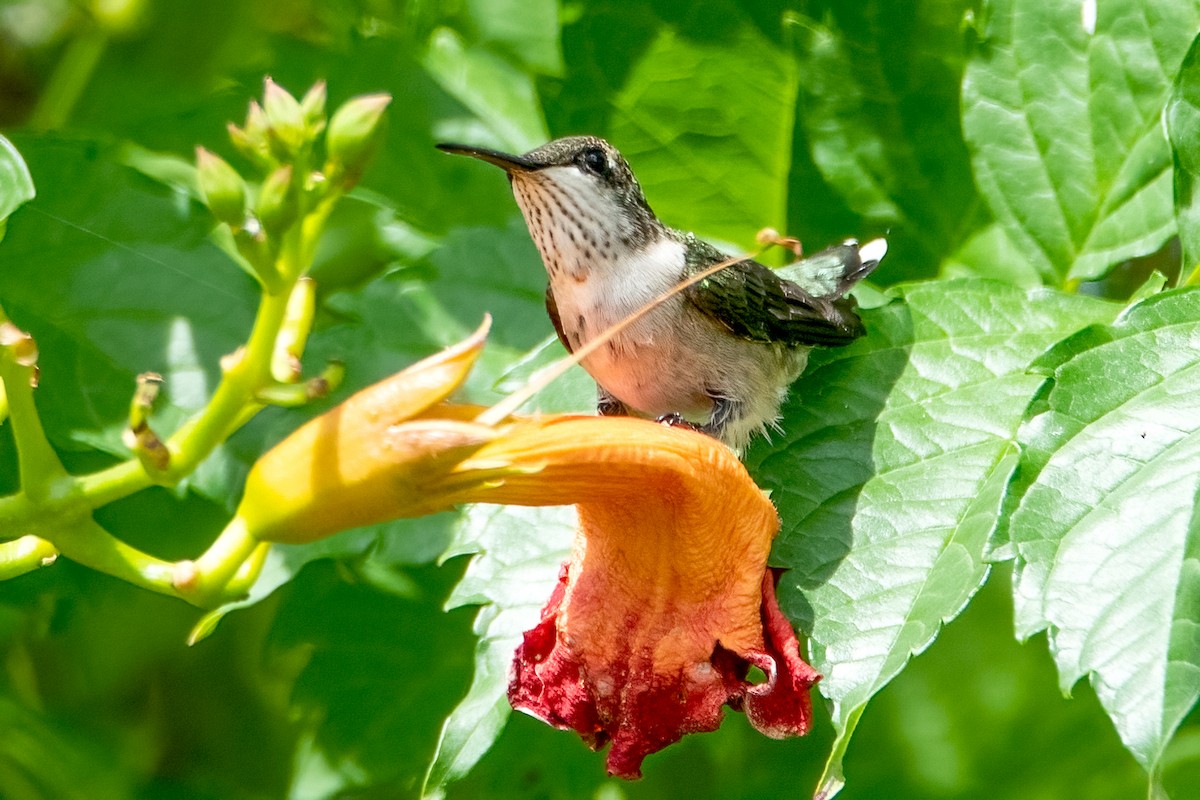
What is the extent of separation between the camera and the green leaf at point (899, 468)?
7.34 feet

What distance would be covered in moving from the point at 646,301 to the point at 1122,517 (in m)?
1.54

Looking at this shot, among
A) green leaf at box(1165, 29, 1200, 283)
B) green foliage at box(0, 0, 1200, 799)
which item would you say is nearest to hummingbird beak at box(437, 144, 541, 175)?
green foliage at box(0, 0, 1200, 799)

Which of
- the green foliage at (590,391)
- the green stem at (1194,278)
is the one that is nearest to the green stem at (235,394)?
the green foliage at (590,391)

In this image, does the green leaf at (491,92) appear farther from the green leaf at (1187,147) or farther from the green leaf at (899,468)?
the green leaf at (1187,147)

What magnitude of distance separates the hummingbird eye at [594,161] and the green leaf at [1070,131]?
89cm

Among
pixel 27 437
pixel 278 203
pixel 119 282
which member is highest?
pixel 278 203

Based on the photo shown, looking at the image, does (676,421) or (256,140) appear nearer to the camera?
(256,140)

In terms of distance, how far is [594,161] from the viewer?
3436 mm

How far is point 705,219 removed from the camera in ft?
12.0

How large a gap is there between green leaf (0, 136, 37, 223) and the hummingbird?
1.21 metres

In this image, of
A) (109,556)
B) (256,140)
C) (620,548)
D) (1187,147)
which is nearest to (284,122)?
(256,140)

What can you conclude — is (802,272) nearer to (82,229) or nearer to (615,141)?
(615,141)

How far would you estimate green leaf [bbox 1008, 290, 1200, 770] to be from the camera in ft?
6.30

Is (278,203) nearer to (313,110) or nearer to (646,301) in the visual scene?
(313,110)
